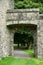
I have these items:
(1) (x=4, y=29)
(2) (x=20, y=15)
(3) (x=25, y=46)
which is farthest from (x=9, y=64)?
(3) (x=25, y=46)

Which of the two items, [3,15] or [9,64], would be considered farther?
[3,15]

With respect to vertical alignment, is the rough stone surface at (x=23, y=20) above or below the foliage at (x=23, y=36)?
above

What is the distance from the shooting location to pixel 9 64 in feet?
50.5

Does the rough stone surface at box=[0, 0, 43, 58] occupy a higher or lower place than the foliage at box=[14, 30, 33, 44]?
higher

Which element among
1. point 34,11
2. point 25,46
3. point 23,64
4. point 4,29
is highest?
point 34,11

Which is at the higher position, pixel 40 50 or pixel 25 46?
pixel 40 50

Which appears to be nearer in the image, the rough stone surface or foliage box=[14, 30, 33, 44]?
the rough stone surface

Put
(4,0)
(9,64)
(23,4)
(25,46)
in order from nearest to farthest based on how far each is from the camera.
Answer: (9,64)
(4,0)
(23,4)
(25,46)

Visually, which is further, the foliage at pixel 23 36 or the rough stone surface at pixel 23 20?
the foliage at pixel 23 36

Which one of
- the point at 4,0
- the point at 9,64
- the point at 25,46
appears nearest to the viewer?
the point at 9,64

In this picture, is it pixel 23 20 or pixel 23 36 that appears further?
pixel 23 36

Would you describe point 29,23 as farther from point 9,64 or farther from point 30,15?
point 9,64

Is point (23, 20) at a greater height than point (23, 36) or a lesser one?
greater

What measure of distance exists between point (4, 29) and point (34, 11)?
291 centimetres
